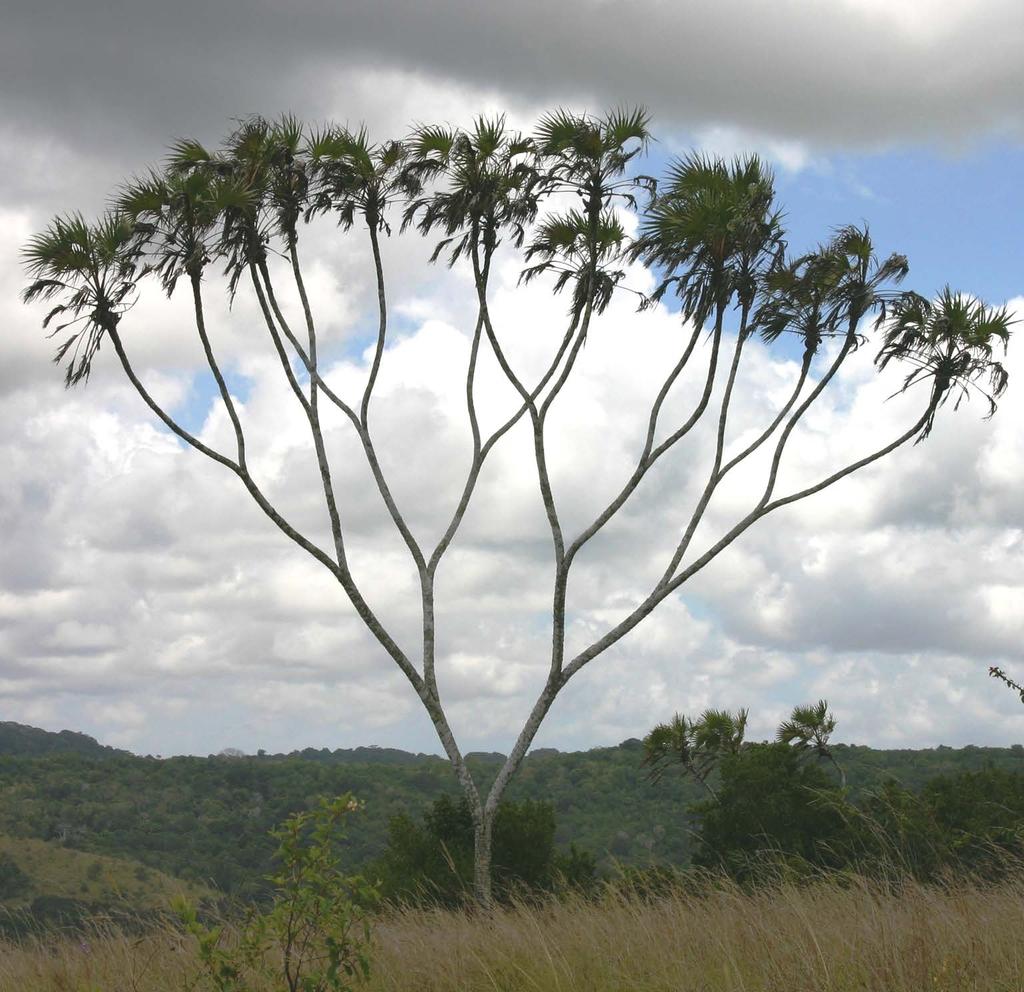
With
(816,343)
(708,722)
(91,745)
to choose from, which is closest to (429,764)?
(708,722)

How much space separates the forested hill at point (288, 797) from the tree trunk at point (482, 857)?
1633 cm

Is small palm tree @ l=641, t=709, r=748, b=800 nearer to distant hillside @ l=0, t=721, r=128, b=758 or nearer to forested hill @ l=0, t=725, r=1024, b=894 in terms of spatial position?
→ forested hill @ l=0, t=725, r=1024, b=894

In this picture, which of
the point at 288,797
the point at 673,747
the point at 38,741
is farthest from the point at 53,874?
the point at 38,741

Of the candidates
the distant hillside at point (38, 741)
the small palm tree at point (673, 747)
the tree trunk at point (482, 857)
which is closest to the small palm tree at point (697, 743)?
the small palm tree at point (673, 747)

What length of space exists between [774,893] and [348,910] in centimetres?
427

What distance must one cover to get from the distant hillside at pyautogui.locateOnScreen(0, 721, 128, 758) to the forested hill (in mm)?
60786

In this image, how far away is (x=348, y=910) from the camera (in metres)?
6.88

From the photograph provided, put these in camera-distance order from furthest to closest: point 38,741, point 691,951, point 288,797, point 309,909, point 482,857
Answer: point 38,741
point 288,797
point 482,857
point 691,951
point 309,909

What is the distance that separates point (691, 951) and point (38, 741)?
501ft

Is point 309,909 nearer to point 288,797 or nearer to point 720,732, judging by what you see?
point 720,732

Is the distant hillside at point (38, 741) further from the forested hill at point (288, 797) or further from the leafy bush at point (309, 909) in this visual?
the leafy bush at point (309, 909)

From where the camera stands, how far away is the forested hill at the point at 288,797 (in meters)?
42.6

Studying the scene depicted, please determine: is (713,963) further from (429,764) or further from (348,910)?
(429,764)

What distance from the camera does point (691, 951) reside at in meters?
7.87
